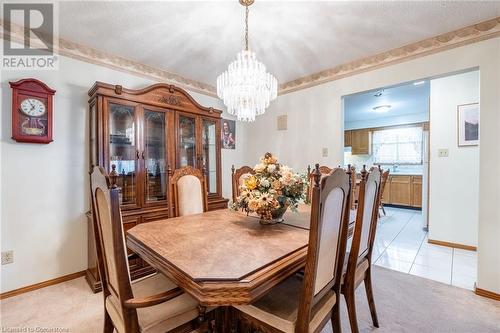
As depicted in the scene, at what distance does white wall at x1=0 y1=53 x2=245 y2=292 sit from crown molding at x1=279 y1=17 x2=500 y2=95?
8.87 feet

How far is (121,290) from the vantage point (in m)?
0.92

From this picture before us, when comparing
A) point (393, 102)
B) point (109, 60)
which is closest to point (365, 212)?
point (109, 60)

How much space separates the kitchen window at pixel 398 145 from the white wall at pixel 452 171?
9.85 feet

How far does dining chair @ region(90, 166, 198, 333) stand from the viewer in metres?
0.92

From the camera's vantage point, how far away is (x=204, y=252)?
109 cm

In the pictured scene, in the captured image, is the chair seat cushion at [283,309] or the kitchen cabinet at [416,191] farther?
the kitchen cabinet at [416,191]

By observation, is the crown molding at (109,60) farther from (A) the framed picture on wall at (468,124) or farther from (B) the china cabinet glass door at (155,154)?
(A) the framed picture on wall at (468,124)

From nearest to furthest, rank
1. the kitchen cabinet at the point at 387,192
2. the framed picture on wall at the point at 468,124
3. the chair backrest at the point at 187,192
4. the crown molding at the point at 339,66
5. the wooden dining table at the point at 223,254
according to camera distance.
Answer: the wooden dining table at the point at 223,254 → the chair backrest at the point at 187,192 → the crown molding at the point at 339,66 → the framed picture on wall at the point at 468,124 → the kitchen cabinet at the point at 387,192

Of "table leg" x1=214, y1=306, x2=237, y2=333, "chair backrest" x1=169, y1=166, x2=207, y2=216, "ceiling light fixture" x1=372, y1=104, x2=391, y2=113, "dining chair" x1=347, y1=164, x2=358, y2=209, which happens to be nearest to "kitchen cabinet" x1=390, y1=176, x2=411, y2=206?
"ceiling light fixture" x1=372, y1=104, x2=391, y2=113

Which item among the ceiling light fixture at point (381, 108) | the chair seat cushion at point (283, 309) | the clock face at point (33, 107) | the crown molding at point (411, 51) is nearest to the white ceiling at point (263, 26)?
the crown molding at point (411, 51)

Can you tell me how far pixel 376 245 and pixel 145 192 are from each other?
3.19m

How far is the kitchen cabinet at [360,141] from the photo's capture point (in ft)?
21.3

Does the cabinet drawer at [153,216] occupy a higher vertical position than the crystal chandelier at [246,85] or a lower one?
lower

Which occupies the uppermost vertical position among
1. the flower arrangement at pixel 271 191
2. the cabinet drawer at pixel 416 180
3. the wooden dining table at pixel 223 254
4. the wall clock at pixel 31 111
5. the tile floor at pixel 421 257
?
the wall clock at pixel 31 111
